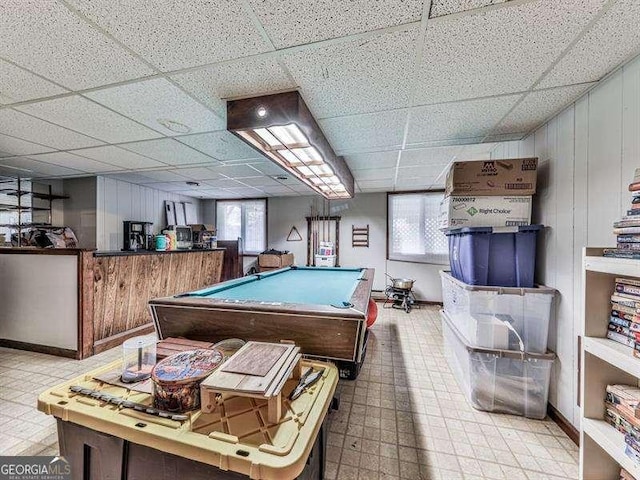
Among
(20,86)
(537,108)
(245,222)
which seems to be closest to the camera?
(20,86)

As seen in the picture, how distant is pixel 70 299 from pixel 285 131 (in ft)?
10.1

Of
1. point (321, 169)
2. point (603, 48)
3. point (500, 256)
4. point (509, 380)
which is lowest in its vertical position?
point (509, 380)

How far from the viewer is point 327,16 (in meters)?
1.24

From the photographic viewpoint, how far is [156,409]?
3.33 ft

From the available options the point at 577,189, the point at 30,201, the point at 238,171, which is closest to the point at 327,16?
the point at 577,189

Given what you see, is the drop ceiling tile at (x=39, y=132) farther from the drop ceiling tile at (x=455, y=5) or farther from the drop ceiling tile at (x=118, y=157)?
the drop ceiling tile at (x=455, y=5)

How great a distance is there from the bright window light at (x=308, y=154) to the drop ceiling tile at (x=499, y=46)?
1.00m

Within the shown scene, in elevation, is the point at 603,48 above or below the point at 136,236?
above

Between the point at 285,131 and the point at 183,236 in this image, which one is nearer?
the point at 285,131

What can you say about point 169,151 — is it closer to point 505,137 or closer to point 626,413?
point 505,137

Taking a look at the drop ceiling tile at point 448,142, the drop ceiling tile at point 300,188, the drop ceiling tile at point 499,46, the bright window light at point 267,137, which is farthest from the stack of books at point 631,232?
the drop ceiling tile at point 300,188

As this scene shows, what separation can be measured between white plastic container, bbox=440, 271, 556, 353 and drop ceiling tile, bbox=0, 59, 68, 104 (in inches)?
134

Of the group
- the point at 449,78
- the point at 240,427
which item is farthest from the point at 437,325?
the point at 240,427

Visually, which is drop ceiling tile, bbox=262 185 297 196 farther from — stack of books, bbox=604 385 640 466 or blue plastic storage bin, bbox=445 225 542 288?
stack of books, bbox=604 385 640 466
